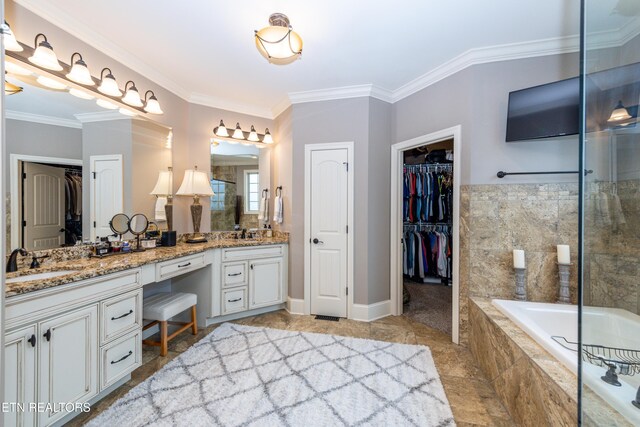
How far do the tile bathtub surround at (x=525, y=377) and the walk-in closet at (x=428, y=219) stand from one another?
2.08 m

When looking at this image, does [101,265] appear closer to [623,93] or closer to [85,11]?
[85,11]

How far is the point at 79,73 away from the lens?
77.0 inches

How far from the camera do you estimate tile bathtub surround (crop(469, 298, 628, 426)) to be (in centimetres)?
116

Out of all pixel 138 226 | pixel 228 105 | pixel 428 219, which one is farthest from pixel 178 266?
pixel 428 219

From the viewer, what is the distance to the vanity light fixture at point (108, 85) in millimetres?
2150

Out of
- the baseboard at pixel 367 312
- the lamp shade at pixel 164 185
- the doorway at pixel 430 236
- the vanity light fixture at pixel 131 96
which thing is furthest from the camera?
the doorway at pixel 430 236

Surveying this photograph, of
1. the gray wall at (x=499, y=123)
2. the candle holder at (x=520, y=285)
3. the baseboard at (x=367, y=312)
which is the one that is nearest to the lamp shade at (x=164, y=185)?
the baseboard at (x=367, y=312)

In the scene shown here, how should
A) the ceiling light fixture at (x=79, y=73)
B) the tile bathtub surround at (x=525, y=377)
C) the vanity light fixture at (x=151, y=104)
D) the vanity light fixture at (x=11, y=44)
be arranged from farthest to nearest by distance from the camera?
1. the vanity light fixture at (x=151, y=104)
2. the ceiling light fixture at (x=79, y=73)
3. the vanity light fixture at (x=11, y=44)
4. the tile bathtub surround at (x=525, y=377)

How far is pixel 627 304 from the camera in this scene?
1581mm

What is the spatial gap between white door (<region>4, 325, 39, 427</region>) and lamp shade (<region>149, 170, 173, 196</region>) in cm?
161

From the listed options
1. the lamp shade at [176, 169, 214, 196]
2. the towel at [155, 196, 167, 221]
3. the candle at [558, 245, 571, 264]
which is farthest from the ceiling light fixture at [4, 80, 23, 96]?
the candle at [558, 245, 571, 264]

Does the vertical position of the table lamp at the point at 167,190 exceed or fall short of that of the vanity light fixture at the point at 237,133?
it falls short

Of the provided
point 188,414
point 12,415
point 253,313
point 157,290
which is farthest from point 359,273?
point 12,415

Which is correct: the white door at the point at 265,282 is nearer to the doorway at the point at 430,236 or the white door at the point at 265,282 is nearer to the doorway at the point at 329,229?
the doorway at the point at 329,229
